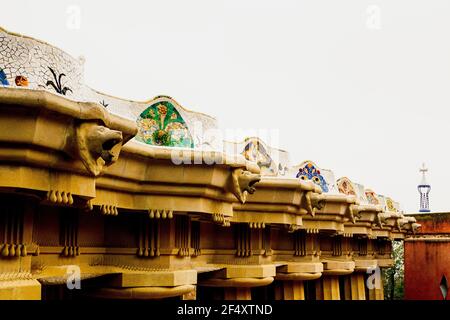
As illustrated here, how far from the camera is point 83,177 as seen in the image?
5723mm

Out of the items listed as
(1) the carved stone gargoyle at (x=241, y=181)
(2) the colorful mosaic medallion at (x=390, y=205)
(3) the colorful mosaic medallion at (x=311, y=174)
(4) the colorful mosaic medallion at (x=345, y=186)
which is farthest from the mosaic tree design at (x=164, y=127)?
(2) the colorful mosaic medallion at (x=390, y=205)

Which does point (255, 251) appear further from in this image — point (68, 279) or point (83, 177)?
point (83, 177)

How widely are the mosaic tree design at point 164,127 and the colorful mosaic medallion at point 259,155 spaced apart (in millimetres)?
3607

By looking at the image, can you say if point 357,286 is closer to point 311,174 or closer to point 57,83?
point 311,174

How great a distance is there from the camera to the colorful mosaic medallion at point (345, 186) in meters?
20.5

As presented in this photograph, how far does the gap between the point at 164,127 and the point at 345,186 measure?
1296 cm

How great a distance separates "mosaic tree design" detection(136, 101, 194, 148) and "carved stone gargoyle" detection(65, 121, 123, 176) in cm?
332

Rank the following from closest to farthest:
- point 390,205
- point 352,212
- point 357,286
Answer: point 352,212, point 357,286, point 390,205

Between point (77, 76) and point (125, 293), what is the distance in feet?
9.33

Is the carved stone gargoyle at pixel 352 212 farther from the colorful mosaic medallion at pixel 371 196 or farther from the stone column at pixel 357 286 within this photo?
the colorful mosaic medallion at pixel 371 196

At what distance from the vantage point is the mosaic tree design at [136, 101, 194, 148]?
8852 mm

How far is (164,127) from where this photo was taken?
356 inches

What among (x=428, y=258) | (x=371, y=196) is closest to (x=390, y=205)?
(x=428, y=258)
